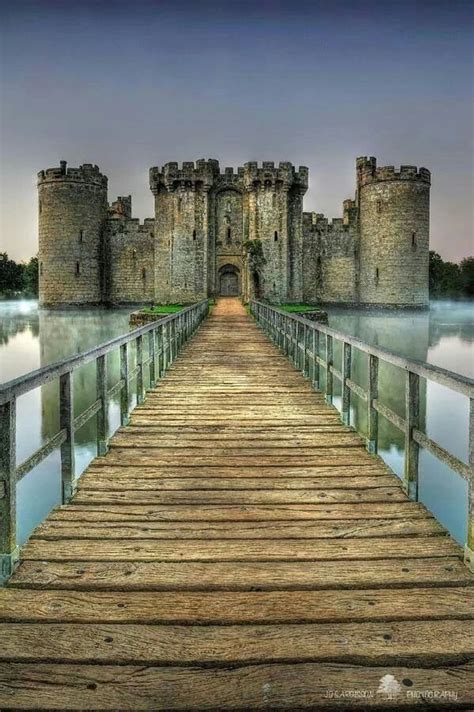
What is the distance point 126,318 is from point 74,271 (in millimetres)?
5665

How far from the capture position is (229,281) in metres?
38.8

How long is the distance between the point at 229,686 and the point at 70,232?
39.5 meters

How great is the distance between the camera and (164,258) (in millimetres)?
35625

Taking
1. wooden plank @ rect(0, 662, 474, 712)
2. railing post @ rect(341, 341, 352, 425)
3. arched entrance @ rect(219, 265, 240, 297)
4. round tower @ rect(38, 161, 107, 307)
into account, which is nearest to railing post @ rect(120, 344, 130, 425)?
railing post @ rect(341, 341, 352, 425)

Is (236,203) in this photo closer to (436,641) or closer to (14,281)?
(436,641)

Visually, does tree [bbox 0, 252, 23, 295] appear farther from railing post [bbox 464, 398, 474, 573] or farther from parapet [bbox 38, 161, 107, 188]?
railing post [bbox 464, 398, 474, 573]

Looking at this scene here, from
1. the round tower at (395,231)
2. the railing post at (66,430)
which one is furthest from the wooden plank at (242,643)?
the round tower at (395,231)

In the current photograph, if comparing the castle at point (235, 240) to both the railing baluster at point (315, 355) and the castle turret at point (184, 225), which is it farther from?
the railing baluster at point (315, 355)

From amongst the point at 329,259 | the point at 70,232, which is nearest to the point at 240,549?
the point at 329,259

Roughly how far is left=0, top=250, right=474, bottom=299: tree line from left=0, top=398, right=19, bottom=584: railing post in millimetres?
76234

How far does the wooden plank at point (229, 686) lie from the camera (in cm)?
188

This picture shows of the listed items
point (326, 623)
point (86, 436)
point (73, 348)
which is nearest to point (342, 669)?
point (326, 623)

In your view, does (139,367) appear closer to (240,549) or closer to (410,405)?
(410,405)

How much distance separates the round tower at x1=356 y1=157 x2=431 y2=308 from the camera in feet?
120
